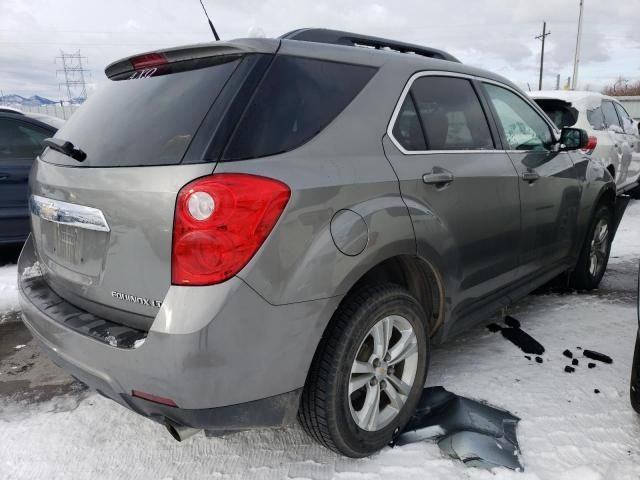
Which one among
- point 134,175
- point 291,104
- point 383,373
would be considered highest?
point 291,104

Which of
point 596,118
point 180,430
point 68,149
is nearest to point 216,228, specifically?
point 180,430

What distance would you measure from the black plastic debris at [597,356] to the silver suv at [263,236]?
0.96 m

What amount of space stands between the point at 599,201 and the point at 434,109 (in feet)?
7.57

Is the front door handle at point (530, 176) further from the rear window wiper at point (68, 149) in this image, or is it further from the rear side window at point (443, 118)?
the rear window wiper at point (68, 149)

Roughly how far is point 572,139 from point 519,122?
544mm

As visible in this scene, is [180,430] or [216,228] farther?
[180,430]

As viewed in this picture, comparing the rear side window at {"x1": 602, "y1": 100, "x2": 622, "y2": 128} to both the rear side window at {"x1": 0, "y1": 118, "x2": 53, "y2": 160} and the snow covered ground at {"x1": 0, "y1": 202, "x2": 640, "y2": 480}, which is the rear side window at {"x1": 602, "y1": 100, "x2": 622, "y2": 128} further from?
the rear side window at {"x1": 0, "y1": 118, "x2": 53, "y2": 160}

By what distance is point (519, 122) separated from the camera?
3293mm

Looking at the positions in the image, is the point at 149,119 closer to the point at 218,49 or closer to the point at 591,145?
the point at 218,49

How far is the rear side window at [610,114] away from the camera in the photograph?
7.53 m

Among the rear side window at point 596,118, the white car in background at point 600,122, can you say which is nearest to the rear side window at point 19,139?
the white car in background at point 600,122

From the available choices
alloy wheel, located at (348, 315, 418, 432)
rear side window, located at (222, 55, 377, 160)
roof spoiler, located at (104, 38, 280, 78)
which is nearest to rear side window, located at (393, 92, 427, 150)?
rear side window, located at (222, 55, 377, 160)

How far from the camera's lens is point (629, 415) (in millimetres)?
2516

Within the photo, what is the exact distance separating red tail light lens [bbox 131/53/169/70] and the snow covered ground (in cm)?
171
